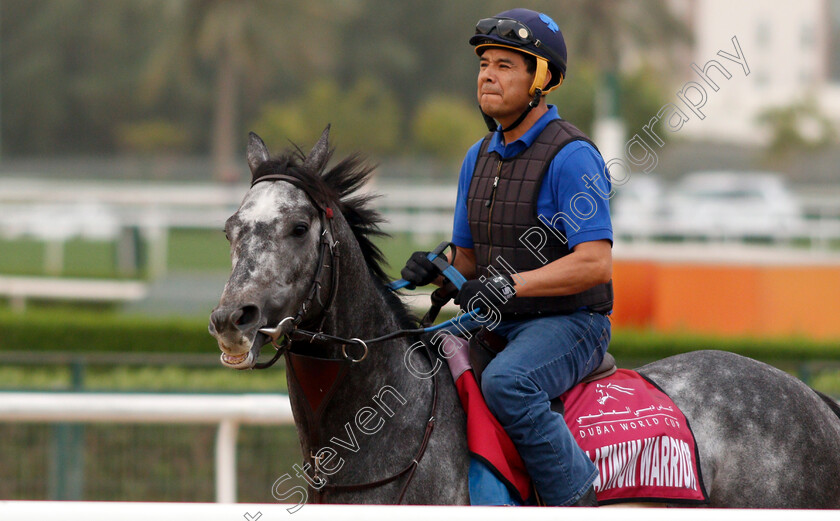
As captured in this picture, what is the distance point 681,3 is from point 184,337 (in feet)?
154

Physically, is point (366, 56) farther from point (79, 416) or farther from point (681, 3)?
point (79, 416)

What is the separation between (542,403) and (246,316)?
2.84 ft

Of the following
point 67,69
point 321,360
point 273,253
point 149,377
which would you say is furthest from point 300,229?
point 67,69

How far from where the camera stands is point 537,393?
2918 mm

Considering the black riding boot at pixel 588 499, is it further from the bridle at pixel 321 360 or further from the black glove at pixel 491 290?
the black glove at pixel 491 290

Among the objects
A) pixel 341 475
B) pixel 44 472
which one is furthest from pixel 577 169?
pixel 44 472

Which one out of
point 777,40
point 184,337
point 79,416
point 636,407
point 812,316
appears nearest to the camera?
point 636,407

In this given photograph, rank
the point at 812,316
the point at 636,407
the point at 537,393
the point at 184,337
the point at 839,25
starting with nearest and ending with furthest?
the point at 537,393 < the point at 636,407 < the point at 184,337 < the point at 812,316 < the point at 839,25

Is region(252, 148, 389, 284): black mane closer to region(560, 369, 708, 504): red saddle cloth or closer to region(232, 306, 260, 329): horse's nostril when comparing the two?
region(232, 306, 260, 329): horse's nostril

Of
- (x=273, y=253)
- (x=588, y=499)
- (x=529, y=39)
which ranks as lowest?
(x=588, y=499)

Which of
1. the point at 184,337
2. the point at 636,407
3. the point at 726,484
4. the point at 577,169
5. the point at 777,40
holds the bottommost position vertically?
the point at 184,337

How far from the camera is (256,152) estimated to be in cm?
310

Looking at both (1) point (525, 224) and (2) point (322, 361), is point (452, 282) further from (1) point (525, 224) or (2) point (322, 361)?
(2) point (322, 361)

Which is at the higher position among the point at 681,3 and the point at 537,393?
the point at 681,3
